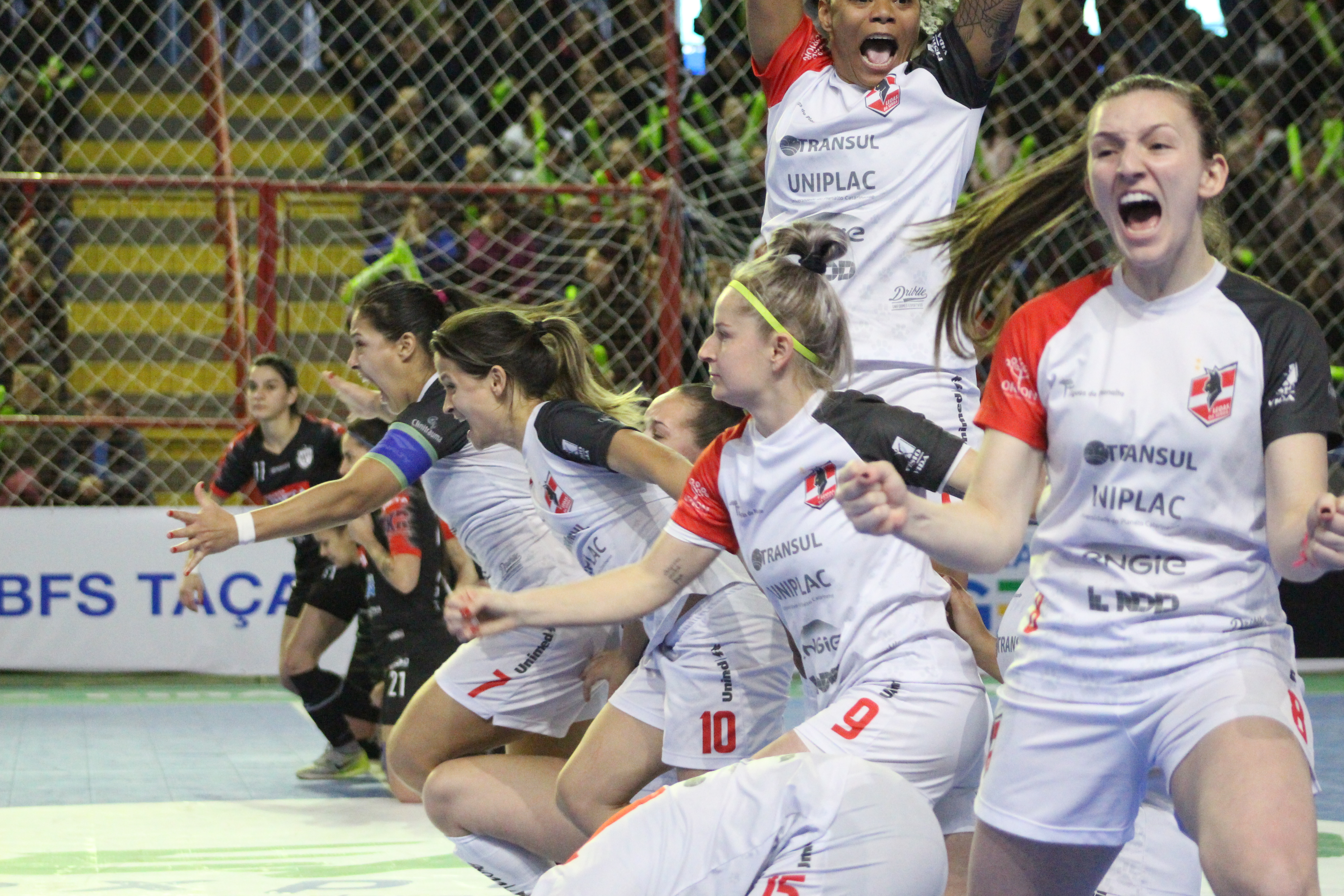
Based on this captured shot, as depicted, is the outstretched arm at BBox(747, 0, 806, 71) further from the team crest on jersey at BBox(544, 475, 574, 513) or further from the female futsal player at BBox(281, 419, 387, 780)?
the female futsal player at BBox(281, 419, 387, 780)

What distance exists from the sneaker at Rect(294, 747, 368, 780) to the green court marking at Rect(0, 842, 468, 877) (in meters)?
1.34

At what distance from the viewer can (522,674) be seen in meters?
4.23

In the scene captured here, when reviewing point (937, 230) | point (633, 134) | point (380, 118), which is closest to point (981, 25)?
point (937, 230)

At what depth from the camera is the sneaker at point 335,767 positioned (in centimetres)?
661

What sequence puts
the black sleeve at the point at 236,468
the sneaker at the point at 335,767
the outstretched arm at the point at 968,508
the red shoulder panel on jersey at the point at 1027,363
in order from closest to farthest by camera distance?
the outstretched arm at the point at 968,508 < the red shoulder panel on jersey at the point at 1027,363 < the sneaker at the point at 335,767 < the black sleeve at the point at 236,468

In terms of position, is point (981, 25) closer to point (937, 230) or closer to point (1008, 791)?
point (937, 230)

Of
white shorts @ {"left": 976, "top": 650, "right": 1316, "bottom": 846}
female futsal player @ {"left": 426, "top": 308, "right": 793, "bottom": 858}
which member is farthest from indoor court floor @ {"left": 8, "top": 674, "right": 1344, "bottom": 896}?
white shorts @ {"left": 976, "top": 650, "right": 1316, "bottom": 846}

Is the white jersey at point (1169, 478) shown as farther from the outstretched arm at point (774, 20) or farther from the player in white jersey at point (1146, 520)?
the outstretched arm at point (774, 20)

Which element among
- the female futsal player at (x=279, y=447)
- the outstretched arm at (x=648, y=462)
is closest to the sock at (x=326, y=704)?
the female futsal player at (x=279, y=447)

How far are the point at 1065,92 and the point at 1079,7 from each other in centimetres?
55

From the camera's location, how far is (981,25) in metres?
3.87

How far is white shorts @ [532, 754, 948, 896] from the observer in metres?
2.18

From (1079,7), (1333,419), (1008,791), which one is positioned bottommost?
(1008,791)

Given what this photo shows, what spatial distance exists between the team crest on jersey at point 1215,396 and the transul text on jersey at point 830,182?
1551 millimetres
